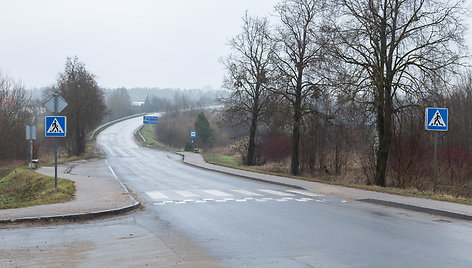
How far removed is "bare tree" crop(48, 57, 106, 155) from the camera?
5231cm

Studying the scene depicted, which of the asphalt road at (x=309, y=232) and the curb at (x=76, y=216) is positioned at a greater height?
the asphalt road at (x=309, y=232)

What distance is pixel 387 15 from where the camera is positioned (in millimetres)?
21781

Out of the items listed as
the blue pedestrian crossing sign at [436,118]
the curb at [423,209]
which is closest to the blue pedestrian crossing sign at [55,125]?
the curb at [423,209]

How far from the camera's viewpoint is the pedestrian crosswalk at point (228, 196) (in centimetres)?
1503

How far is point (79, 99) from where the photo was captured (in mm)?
52562

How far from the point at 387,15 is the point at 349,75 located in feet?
11.0

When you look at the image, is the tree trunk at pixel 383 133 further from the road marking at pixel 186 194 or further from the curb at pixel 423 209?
the road marking at pixel 186 194

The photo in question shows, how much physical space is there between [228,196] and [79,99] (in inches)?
1618

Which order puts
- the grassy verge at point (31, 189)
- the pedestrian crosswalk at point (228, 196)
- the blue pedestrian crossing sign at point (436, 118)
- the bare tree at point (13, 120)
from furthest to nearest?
1. the bare tree at point (13, 120)
2. the grassy verge at point (31, 189)
3. the blue pedestrian crossing sign at point (436, 118)
4. the pedestrian crosswalk at point (228, 196)

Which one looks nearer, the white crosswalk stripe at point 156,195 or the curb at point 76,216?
the curb at point 76,216

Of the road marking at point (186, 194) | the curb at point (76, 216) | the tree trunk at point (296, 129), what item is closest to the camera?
the curb at point (76, 216)

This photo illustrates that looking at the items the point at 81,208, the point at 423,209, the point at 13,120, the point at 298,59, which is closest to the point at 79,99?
the point at 13,120

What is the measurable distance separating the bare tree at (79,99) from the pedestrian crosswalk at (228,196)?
37725 millimetres

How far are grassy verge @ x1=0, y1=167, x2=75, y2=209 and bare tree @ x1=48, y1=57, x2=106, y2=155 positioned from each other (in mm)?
24090
